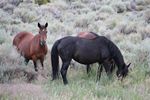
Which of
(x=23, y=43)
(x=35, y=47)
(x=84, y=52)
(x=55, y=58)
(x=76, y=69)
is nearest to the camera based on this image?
(x=84, y=52)

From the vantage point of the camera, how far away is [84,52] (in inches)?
383

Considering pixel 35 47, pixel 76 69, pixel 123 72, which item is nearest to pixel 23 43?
pixel 35 47

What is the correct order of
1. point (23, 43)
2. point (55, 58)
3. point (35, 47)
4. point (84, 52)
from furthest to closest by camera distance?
point (23, 43) < point (35, 47) < point (55, 58) < point (84, 52)

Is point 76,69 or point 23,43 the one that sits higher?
point 23,43

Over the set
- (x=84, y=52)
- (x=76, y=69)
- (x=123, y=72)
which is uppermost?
(x=84, y=52)

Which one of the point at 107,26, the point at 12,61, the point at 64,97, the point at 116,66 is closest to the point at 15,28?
the point at 107,26

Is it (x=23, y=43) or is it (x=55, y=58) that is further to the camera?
(x=23, y=43)

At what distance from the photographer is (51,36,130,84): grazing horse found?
959 cm

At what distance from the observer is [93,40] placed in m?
9.95

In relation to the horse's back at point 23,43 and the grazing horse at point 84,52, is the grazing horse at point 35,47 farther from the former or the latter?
the grazing horse at point 84,52

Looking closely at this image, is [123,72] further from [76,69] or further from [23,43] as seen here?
[23,43]

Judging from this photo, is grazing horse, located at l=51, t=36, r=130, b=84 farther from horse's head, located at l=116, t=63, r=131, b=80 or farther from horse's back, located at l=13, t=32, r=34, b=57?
horse's back, located at l=13, t=32, r=34, b=57

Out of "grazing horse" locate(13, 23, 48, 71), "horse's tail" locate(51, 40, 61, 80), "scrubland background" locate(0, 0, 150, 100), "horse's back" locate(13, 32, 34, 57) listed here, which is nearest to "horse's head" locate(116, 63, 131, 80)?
"scrubland background" locate(0, 0, 150, 100)

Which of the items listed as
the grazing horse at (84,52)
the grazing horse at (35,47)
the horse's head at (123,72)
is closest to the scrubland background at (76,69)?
the horse's head at (123,72)
